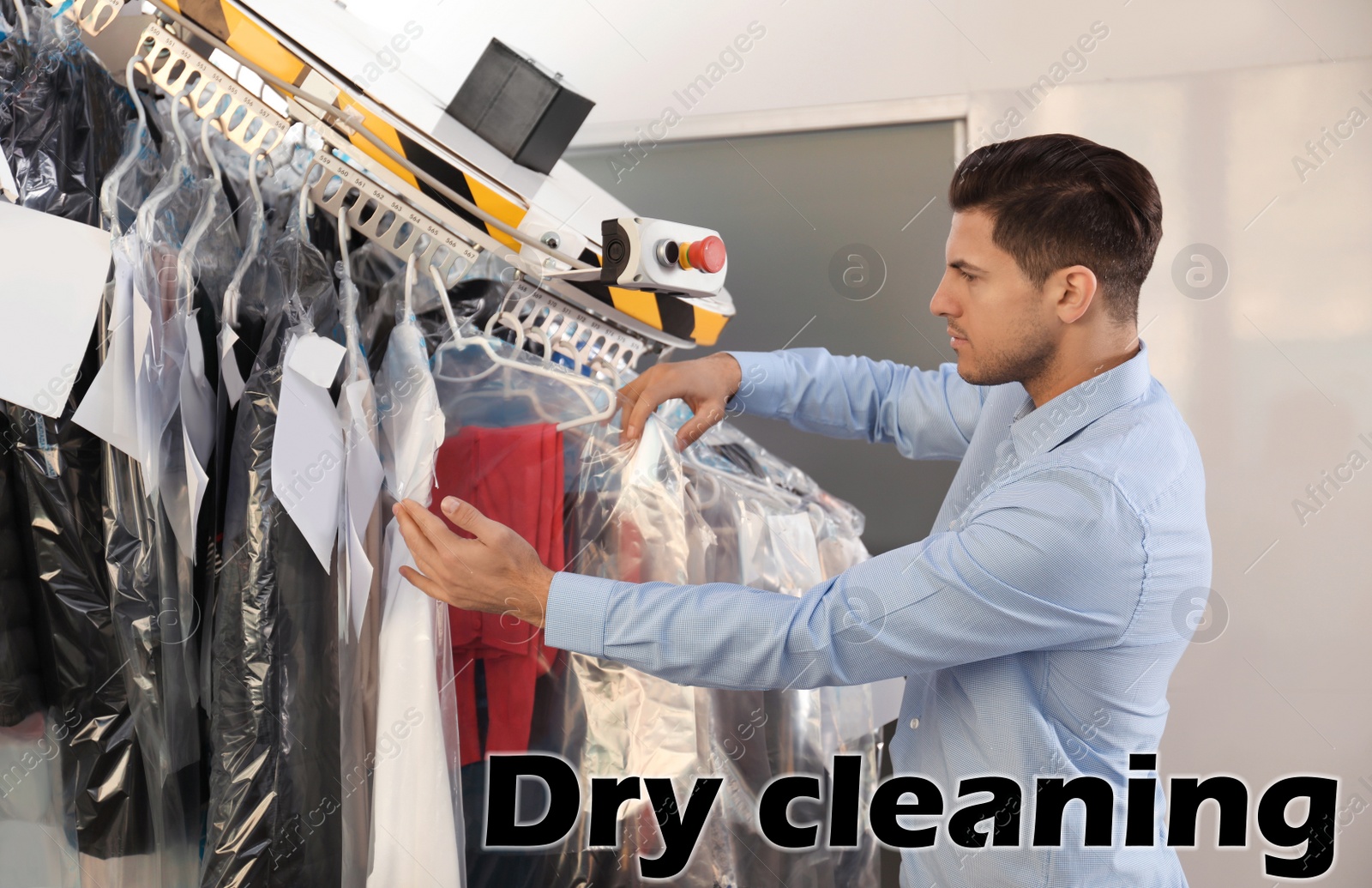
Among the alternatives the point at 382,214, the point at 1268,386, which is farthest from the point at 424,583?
the point at 1268,386

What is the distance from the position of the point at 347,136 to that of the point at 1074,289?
0.73 meters

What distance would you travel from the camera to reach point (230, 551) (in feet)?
2.82

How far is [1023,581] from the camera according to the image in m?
0.83

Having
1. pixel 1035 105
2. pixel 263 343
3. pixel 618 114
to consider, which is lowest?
pixel 263 343

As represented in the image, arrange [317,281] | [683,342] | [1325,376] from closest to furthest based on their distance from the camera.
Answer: [317,281] < [683,342] < [1325,376]

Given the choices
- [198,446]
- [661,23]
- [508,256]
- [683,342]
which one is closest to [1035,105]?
[661,23]

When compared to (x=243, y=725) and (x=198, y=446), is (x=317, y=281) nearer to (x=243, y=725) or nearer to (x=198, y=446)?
(x=198, y=446)

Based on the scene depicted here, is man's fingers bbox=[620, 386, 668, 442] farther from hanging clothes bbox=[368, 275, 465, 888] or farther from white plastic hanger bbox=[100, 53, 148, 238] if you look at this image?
white plastic hanger bbox=[100, 53, 148, 238]

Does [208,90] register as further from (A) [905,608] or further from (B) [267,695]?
(A) [905,608]

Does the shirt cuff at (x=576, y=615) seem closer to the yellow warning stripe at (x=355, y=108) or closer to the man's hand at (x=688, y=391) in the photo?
the man's hand at (x=688, y=391)

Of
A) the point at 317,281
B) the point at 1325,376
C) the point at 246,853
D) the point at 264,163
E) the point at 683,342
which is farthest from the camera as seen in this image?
the point at 1325,376

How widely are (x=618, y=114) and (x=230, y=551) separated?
125 centimetres

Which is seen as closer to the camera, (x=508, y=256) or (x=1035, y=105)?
(x=508, y=256)

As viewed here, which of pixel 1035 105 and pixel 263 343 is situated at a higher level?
pixel 1035 105
